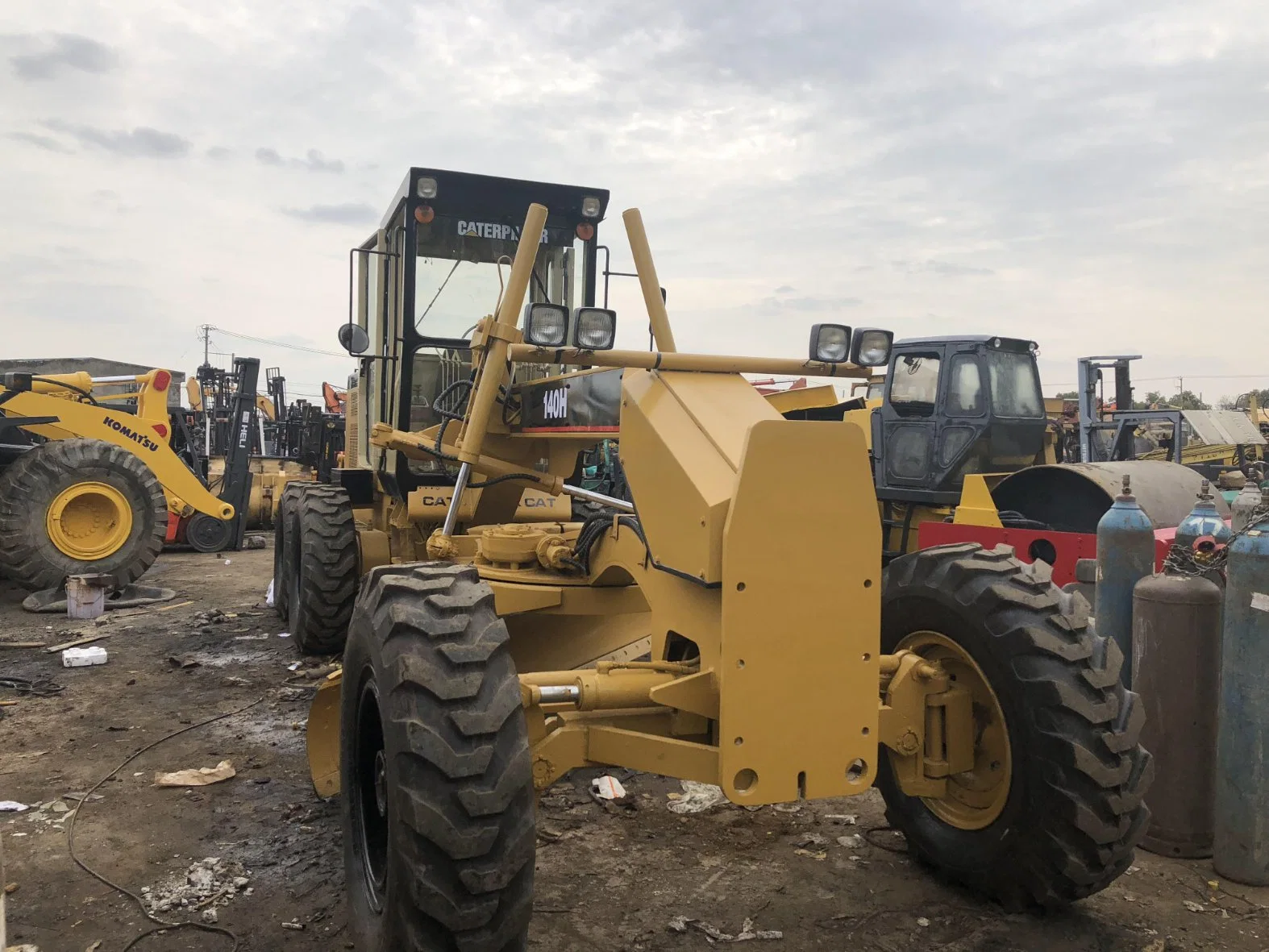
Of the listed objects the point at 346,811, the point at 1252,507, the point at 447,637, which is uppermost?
the point at 1252,507

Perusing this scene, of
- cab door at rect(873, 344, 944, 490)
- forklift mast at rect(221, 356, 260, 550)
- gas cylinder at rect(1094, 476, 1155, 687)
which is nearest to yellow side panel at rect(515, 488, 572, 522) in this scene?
gas cylinder at rect(1094, 476, 1155, 687)

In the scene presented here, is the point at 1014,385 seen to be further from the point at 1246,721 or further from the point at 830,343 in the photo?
the point at 830,343

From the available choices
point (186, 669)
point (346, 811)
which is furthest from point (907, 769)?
point (186, 669)

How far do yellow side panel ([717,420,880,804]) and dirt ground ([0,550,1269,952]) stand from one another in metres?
0.85

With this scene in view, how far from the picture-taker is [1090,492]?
854cm

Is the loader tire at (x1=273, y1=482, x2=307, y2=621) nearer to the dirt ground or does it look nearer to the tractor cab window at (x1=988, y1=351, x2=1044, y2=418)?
the dirt ground

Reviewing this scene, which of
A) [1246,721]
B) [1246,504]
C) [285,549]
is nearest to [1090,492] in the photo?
[1246,504]

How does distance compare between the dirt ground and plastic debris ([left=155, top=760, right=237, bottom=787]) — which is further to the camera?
plastic debris ([left=155, top=760, right=237, bottom=787])

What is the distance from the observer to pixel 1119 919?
3.54 meters

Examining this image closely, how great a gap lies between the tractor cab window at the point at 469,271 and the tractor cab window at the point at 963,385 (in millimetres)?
4892

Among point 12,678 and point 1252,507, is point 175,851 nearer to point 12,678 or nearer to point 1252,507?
point 12,678

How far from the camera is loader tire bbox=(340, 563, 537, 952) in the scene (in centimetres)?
260

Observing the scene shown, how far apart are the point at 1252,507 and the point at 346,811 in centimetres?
406

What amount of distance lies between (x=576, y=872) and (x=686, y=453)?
179 centimetres
